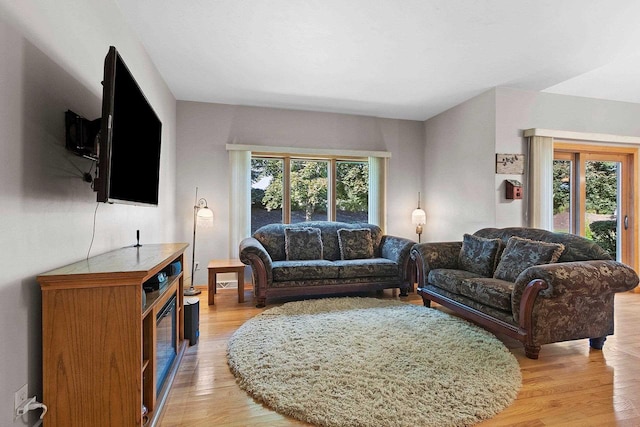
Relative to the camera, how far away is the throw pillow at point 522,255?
2.62 m

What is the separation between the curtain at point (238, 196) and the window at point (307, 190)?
0.21 m

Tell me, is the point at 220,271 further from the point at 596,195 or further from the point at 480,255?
the point at 596,195

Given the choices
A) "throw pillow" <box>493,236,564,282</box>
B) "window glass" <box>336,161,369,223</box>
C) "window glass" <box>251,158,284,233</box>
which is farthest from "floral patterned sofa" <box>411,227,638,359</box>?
"window glass" <box>251,158,284,233</box>

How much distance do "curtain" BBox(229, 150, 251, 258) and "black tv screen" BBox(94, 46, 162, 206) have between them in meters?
1.94

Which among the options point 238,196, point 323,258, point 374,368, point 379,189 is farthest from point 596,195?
point 238,196

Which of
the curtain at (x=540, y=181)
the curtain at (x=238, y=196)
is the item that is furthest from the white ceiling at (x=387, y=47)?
the curtain at (x=238, y=196)

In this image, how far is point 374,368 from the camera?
209cm

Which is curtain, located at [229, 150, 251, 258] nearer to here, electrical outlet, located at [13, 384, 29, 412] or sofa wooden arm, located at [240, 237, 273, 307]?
sofa wooden arm, located at [240, 237, 273, 307]

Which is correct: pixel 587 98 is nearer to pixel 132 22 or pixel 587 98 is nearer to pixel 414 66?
pixel 414 66

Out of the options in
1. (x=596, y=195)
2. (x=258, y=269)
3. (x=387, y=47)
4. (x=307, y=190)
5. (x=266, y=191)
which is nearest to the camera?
(x=387, y=47)

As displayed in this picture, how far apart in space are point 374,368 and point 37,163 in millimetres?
2173

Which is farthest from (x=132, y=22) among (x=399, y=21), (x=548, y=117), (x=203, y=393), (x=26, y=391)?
(x=548, y=117)

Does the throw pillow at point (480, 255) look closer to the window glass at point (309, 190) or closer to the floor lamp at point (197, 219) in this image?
the window glass at point (309, 190)

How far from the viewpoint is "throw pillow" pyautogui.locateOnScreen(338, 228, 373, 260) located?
4266 millimetres
